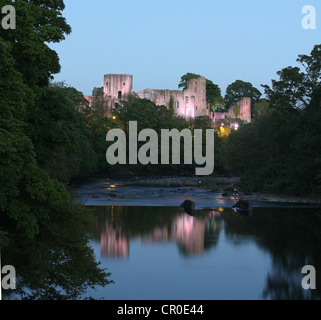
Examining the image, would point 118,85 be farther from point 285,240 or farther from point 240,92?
point 285,240

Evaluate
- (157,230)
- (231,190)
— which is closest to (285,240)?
(157,230)

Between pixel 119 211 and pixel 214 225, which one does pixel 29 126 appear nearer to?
pixel 214 225

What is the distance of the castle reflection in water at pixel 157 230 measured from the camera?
24375mm

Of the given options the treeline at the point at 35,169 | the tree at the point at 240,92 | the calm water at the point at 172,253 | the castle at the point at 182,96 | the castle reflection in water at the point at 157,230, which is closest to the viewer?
the treeline at the point at 35,169

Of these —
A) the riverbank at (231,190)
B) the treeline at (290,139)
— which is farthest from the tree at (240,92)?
the treeline at (290,139)

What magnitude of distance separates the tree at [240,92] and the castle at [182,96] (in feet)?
35.7

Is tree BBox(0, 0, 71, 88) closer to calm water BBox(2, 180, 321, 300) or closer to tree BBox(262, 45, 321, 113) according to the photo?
calm water BBox(2, 180, 321, 300)

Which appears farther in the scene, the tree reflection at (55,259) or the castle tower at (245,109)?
the castle tower at (245,109)

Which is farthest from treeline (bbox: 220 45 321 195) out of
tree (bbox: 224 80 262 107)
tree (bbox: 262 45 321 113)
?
tree (bbox: 224 80 262 107)

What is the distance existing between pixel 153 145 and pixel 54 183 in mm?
58955

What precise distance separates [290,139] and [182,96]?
65.9 meters

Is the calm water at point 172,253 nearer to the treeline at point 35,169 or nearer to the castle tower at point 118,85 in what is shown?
the treeline at point 35,169

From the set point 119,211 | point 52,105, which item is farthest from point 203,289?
point 119,211

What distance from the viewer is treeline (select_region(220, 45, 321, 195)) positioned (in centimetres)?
3888
